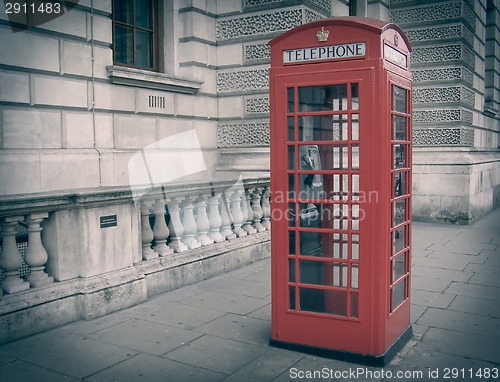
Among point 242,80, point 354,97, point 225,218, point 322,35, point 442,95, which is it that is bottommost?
point 225,218

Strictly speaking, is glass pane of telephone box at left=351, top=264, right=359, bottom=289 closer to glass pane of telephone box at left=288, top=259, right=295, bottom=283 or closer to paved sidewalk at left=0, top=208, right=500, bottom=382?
glass pane of telephone box at left=288, top=259, right=295, bottom=283

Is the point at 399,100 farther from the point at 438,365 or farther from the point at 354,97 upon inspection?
the point at 438,365

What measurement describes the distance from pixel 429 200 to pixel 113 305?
7995mm

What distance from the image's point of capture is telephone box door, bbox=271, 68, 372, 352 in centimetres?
349

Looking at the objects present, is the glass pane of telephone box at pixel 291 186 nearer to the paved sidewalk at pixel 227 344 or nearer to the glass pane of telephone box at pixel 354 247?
the glass pane of telephone box at pixel 354 247

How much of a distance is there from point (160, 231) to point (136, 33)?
17.6 ft

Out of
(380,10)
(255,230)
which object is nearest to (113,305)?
(255,230)

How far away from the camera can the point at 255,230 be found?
23.7ft

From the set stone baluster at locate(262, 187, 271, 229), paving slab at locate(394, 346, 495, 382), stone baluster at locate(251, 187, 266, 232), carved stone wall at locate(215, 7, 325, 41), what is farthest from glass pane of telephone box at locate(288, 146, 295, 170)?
carved stone wall at locate(215, 7, 325, 41)

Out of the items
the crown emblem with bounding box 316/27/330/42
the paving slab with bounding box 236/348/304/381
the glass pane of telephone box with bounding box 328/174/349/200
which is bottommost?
the paving slab with bounding box 236/348/304/381

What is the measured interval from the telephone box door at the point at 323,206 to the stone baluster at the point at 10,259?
2.19 meters

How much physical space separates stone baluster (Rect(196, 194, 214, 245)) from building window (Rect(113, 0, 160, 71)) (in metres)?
4.13

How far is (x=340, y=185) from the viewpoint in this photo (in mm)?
3672

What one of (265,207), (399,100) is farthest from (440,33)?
(399,100)
